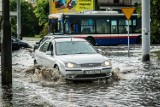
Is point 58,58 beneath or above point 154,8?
beneath

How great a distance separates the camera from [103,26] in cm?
4334

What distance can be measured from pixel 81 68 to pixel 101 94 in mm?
2374

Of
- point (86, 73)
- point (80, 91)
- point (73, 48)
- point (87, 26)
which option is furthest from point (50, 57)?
point (87, 26)

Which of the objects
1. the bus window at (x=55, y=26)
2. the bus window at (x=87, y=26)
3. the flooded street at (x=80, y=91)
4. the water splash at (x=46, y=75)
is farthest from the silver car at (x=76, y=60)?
the bus window at (x=87, y=26)

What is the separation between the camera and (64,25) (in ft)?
135

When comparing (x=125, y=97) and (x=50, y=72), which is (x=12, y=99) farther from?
(x=50, y=72)

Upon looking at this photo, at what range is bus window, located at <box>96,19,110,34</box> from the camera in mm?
43125

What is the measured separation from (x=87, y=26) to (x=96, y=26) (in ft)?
3.02

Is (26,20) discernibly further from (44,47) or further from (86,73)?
(86,73)

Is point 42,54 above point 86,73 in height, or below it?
above

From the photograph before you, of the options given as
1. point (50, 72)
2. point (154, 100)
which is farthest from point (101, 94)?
point (50, 72)

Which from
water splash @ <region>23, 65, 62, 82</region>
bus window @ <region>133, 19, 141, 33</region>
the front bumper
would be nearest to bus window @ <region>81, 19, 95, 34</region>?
bus window @ <region>133, 19, 141, 33</region>

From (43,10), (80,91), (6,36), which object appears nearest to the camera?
(80,91)

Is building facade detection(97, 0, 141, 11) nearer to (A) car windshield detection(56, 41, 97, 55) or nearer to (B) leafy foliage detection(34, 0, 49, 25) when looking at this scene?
(B) leafy foliage detection(34, 0, 49, 25)
